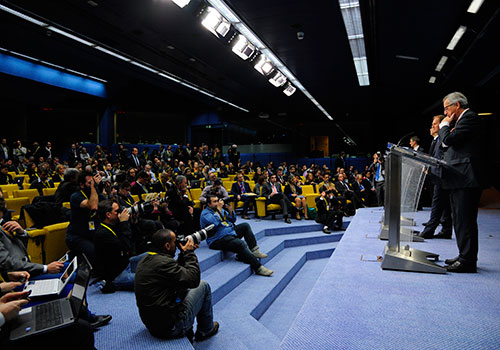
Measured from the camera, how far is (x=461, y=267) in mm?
2359

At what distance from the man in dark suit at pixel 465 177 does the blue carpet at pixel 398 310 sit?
23 centimetres

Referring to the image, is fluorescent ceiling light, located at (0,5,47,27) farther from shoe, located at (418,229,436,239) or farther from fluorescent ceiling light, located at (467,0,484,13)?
fluorescent ceiling light, located at (467,0,484,13)

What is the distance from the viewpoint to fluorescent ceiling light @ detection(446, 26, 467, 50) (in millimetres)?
5714

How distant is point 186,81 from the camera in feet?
35.0

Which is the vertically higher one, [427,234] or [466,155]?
[466,155]

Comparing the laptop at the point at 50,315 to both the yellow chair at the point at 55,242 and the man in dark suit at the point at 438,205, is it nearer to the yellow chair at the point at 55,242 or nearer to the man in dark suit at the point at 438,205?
the yellow chair at the point at 55,242

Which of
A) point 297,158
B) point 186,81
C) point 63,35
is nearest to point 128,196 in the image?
point 63,35

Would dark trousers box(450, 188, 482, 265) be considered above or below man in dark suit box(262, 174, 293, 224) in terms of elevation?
above

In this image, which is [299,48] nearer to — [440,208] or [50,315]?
[440,208]

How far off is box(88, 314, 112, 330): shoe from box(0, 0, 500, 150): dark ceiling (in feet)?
14.2

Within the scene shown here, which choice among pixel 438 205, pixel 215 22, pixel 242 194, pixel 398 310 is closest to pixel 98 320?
pixel 398 310

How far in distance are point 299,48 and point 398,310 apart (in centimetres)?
631

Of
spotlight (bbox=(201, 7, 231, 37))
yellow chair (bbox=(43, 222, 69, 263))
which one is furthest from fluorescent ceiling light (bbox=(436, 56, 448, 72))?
yellow chair (bbox=(43, 222, 69, 263))

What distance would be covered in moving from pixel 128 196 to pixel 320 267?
10.4 ft
